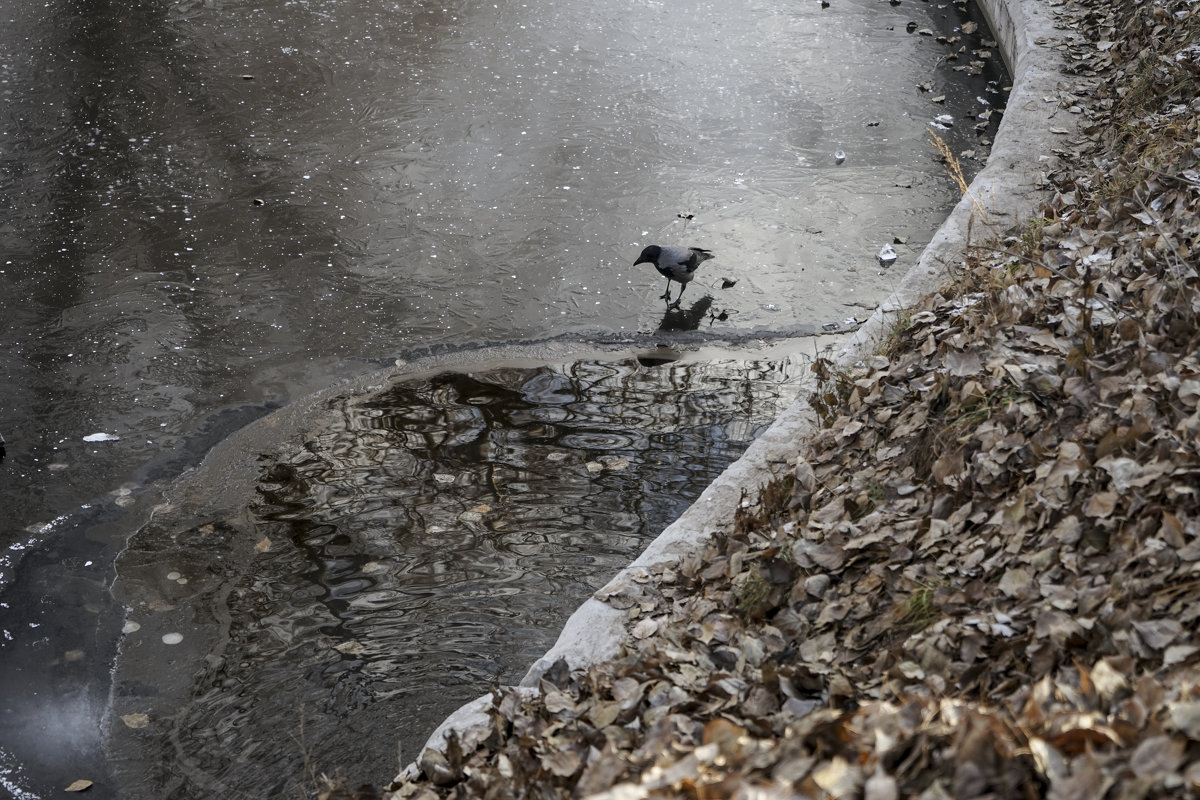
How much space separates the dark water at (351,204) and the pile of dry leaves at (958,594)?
1641mm

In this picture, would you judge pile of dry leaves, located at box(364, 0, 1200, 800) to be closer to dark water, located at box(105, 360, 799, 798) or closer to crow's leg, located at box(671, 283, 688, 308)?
dark water, located at box(105, 360, 799, 798)

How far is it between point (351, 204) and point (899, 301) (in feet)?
13.7

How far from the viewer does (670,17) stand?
10.3m

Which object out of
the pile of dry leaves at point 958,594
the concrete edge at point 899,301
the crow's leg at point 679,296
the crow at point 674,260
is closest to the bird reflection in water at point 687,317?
the crow's leg at point 679,296

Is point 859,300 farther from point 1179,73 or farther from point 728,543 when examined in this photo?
point 728,543

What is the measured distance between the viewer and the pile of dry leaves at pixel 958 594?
7.10 feet

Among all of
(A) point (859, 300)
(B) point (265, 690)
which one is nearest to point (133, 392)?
(B) point (265, 690)

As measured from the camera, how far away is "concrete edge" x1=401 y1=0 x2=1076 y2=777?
334cm

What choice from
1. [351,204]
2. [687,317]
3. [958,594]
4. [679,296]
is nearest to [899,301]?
[687,317]

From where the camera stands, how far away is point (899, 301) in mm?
4926

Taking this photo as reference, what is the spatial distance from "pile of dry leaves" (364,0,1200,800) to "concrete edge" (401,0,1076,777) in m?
0.11

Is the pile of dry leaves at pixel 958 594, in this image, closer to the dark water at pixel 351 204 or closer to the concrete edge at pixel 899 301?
the concrete edge at pixel 899 301

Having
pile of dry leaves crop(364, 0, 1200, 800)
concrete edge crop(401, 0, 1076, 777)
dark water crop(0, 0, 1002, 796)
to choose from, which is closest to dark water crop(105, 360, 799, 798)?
dark water crop(0, 0, 1002, 796)

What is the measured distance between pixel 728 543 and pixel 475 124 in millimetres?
5701
